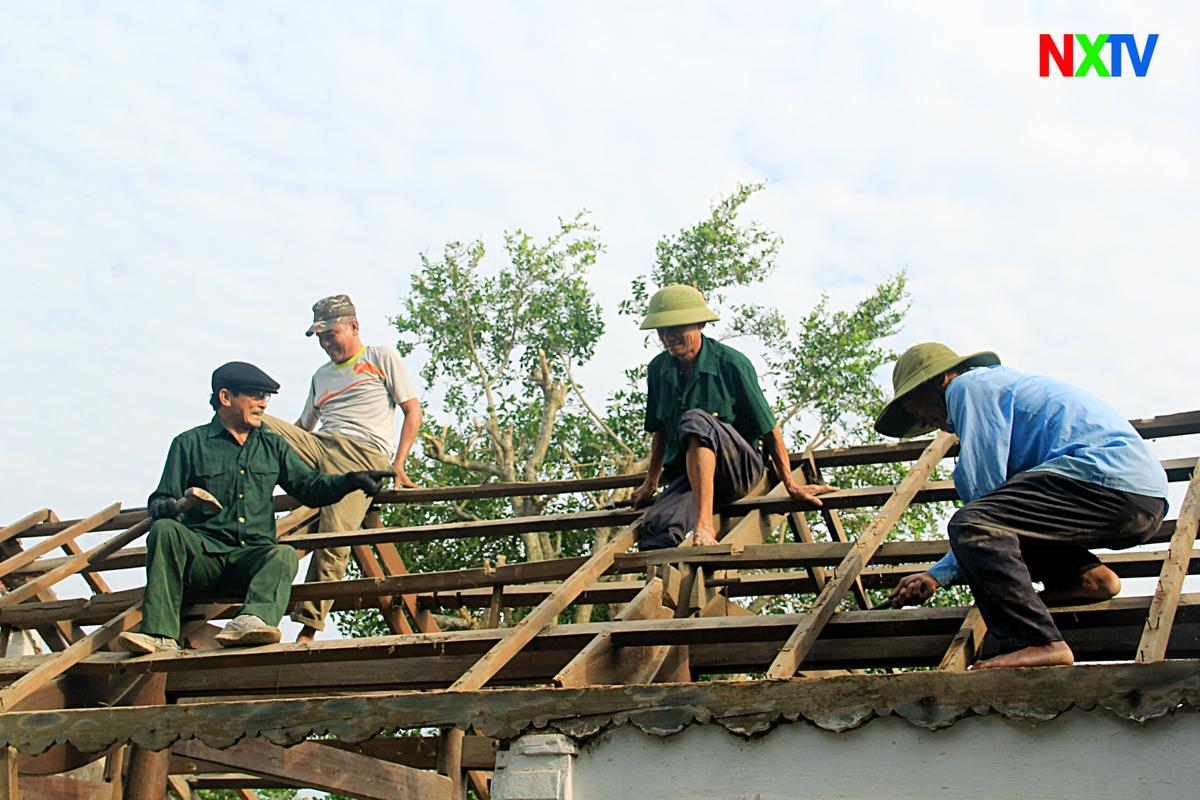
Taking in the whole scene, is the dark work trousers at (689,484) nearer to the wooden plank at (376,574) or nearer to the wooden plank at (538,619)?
the wooden plank at (538,619)

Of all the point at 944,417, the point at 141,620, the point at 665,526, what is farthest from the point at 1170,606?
the point at 141,620

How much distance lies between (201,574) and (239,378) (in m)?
1.13

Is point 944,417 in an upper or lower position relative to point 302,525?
upper

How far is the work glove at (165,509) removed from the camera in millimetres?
6664

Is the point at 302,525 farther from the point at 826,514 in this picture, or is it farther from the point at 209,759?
the point at 826,514

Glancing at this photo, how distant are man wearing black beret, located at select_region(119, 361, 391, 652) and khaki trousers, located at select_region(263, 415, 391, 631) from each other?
20.4 inches

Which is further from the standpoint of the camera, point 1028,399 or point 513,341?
point 513,341

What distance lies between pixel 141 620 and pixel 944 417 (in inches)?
155

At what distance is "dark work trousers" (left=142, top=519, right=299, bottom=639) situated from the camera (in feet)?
20.6

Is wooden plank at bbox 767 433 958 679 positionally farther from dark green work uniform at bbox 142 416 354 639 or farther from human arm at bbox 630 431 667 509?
dark green work uniform at bbox 142 416 354 639

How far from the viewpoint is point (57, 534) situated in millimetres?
8461

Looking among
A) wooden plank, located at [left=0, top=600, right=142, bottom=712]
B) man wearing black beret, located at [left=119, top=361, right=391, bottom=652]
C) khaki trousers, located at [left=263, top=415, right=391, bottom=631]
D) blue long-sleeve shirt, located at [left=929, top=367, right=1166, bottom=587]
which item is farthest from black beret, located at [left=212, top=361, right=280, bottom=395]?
A: blue long-sleeve shirt, located at [left=929, top=367, right=1166, bottom=587]

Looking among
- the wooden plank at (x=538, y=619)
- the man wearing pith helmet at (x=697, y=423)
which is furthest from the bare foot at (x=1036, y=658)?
the man wearing pith helmet at (x=697, y=423)

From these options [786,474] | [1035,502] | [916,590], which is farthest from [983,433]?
[786,474]
